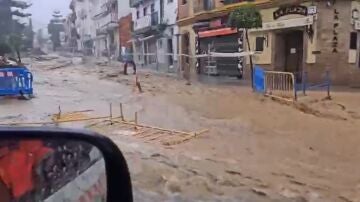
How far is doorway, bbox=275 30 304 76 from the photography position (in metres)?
19.4

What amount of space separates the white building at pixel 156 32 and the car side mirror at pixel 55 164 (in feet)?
91.6

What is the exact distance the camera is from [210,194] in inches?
205

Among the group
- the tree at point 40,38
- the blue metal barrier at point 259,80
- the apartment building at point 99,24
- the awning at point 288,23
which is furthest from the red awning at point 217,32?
the tree at point 40,38

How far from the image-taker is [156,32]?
119ft

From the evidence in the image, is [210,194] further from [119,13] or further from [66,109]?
[119,13]

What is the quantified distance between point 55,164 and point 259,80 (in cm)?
1365

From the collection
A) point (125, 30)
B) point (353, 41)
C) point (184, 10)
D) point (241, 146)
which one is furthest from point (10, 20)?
point (241, 146)

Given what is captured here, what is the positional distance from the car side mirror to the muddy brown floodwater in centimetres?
354

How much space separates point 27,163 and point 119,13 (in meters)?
56.8

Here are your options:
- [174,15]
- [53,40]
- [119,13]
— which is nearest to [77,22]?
[53,40]

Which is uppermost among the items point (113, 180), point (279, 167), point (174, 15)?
point (174, 15)

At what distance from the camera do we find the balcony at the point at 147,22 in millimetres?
37094

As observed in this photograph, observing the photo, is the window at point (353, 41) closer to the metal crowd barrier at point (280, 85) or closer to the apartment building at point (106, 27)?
the metal crowd barrier at point (280, 85)

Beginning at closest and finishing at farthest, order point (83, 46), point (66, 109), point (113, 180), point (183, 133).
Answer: point (113, 180) → point (183, 133) → point (66, 109) → point (83, 46)
